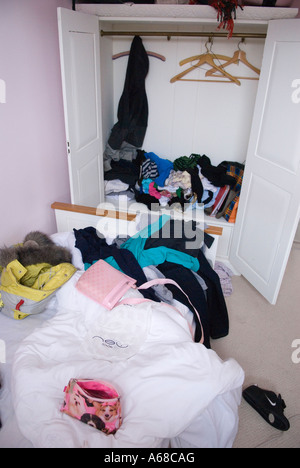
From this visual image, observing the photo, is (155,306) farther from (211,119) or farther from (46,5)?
(211,119)

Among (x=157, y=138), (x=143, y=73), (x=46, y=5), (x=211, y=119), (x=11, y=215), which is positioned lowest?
(x=11, y=215)

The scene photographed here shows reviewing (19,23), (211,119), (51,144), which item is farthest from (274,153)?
(19,23)

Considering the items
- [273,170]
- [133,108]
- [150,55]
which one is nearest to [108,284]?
[273,170]

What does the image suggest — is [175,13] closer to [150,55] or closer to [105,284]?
[150,55]

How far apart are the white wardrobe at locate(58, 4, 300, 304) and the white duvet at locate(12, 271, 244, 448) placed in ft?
3.62

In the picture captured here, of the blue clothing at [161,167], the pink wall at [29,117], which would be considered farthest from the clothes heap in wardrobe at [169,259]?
the blue clothing at [161,167]

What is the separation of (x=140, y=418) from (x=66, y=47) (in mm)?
1957

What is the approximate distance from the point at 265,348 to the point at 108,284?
1120 millimetres

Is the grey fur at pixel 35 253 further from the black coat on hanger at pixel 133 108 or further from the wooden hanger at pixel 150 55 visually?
the wooden hanger at pixel 150 55

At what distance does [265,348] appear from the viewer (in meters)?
2.01

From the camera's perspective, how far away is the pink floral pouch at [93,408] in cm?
106

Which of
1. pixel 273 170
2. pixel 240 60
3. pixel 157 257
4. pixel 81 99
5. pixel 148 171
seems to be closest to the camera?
pixel 157 257
